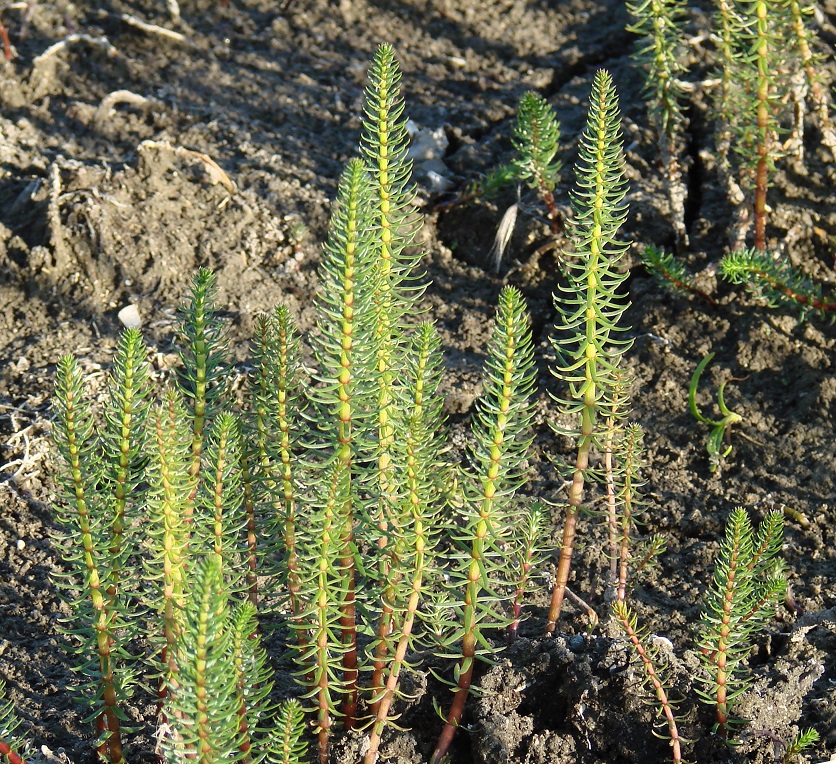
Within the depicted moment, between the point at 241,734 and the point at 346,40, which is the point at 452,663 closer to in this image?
the point at 241,734

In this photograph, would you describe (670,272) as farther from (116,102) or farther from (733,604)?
(116,102)

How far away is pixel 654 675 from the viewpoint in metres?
2.83

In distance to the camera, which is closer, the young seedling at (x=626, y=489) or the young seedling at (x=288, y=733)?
the young seedling at (x=288, y=733)

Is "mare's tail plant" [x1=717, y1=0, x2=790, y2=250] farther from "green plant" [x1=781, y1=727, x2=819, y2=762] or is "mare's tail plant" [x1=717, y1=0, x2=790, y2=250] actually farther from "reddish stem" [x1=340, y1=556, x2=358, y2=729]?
"reddish stem" [x1=340, y1=556, x2=358, y2=729]

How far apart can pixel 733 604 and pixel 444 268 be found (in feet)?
7.58

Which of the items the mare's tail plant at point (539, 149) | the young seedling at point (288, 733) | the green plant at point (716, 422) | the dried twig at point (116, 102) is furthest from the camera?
the dried twig at point (116, 102)

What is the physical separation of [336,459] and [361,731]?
30.6 inches

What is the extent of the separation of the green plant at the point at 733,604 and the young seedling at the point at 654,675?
0.10 meters

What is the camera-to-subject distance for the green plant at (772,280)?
161 inches

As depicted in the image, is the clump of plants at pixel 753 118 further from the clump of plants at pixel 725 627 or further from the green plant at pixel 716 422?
the clump of plants at pixel 725 627

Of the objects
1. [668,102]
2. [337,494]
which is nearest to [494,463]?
[337,494]

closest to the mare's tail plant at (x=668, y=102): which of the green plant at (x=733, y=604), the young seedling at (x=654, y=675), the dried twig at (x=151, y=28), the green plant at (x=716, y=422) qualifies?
the green plant at (x=716, y=422)

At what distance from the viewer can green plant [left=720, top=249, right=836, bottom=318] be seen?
4.08 meters

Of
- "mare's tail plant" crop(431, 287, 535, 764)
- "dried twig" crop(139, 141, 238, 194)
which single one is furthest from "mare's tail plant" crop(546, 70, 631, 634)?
"dried twig" crop(139, 141, 238, 194)
